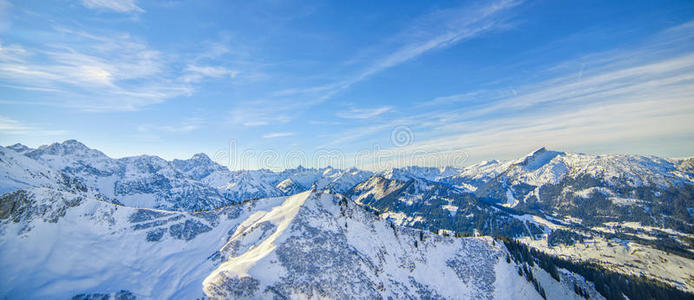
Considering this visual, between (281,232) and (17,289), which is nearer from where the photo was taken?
(17,289)

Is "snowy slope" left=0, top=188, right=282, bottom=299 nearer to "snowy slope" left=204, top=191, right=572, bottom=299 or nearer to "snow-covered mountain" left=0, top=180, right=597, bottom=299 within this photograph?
"snow-covered mountain" left=0, top=180, right=597, bottom=299

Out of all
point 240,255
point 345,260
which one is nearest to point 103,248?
point 240,255

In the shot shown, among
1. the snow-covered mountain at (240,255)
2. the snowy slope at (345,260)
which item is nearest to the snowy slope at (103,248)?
the snow-covered mountain at (240,255)

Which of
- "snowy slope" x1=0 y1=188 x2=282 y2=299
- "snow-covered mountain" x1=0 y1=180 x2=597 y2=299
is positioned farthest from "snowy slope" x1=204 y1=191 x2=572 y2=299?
"snowy slope" x1=0 y1=188 x2=282 y2=299

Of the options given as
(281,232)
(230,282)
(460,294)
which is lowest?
(460,294)

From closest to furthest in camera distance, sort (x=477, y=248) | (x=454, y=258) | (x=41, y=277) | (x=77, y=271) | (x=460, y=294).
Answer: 1. (x=41, y=277)
2. (x=77, y=271)
3. (x=460, y=294)
4. (x=454, y=258)
5. (x=477, y=248)

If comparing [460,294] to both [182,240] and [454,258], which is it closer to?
[454,258]

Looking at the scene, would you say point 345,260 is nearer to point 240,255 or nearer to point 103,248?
point 240,255

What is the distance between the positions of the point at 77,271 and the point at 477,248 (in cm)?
14338

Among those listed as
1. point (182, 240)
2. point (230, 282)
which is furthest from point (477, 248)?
point (182, 240)

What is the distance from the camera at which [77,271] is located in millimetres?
77500

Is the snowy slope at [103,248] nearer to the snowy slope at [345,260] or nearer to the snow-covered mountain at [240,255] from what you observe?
the snow-covered mountain at [240,255]

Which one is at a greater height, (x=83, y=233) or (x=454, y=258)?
(x=83, y=233)

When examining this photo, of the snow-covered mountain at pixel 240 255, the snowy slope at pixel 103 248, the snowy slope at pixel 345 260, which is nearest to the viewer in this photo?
the snowy slope at pixel 345 260
